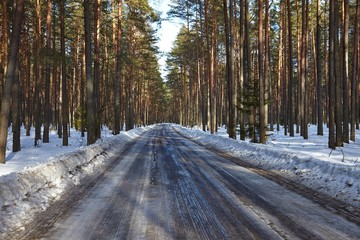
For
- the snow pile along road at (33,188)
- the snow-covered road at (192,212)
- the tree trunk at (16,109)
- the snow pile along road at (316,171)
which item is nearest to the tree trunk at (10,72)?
the tree trunk at (16,109)

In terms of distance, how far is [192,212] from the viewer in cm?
553

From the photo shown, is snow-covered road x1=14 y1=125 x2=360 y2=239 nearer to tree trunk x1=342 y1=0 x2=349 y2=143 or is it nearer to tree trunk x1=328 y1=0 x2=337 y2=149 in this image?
tree trunk x1=328 y1=0 x2=337 y2=149

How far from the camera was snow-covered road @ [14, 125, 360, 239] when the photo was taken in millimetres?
4543

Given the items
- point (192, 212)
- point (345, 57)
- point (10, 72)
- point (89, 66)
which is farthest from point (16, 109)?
point (345, 57)

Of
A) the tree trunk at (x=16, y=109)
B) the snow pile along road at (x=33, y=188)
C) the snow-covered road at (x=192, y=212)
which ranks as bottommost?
the snow-covered road at (x=192, y=212)

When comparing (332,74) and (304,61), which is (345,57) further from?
(304,61)

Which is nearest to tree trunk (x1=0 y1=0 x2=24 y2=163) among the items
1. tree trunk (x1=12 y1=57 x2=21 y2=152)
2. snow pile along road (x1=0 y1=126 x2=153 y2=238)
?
tree trunk (x1=12 y1=57 x2=21 y2=152)

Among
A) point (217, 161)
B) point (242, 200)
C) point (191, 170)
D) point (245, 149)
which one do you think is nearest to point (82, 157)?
point (191, 170)

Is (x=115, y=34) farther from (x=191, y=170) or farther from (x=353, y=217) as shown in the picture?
(x=353, y=217)

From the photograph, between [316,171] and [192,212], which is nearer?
[192,212]

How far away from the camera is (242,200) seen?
6305 millimetres

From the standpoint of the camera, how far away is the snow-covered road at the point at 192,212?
454 cm

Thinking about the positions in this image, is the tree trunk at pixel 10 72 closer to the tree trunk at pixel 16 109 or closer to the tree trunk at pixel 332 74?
the tree trunk at pixel 16 109

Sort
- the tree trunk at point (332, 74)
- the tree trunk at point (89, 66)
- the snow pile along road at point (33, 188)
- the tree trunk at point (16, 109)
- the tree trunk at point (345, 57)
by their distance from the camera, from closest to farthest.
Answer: the snow pile along road at point (33, 188), the tree trunk at point (16, 109), the tree trunk at point (332, 74), the tree trunk at point (89, 66), the tree trunk at point (345, 57)
